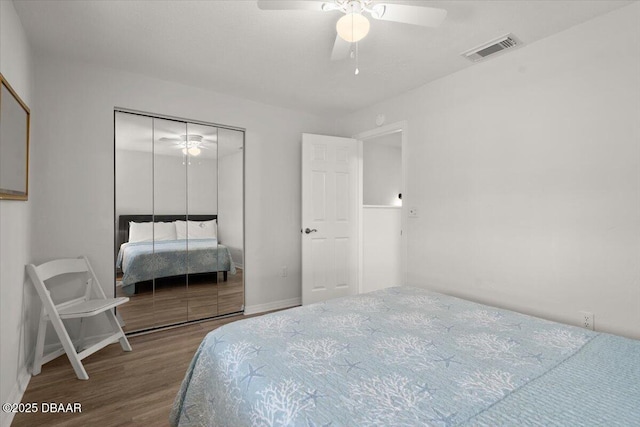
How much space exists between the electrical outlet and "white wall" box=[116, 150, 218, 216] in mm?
3255

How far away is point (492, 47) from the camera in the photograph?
2408 mm

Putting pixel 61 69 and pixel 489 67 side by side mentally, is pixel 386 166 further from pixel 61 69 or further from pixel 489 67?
pixel 61 69

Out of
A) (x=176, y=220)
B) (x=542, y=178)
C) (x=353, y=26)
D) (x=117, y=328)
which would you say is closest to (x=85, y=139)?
(x=176, y=220)

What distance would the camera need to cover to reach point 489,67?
2.63 meters

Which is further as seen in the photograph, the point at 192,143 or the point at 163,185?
the point at 192,143

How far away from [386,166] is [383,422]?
4630 mm

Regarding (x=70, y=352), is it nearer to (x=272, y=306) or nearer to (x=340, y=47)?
(x=272, y=306)

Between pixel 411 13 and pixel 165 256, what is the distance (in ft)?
9.56

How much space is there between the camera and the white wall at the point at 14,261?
67.1 inches

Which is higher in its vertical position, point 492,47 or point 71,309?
point 492,47

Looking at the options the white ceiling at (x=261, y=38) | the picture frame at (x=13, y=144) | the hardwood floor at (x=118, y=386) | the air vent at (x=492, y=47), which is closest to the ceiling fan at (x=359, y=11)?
the white ceiling at (x=261, y=38)

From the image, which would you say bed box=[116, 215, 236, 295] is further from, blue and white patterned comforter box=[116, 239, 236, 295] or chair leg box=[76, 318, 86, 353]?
chair leg box=[76, 318, 86, 353]

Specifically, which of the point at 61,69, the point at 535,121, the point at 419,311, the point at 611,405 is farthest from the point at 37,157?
the point at 535,121

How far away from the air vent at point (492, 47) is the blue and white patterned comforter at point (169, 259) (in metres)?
2.97
